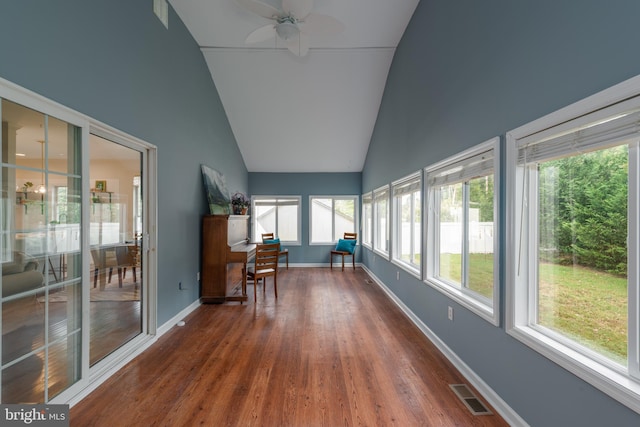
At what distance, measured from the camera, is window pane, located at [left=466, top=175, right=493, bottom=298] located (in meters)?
2.21

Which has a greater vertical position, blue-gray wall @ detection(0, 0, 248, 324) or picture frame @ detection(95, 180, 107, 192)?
blue-gray wall @ detection(0, 0, 248, 324)

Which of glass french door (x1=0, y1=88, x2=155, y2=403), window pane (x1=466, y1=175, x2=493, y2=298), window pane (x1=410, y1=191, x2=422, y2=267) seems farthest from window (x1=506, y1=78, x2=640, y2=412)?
glass french door (x1=0, y1=88, x2=155, y2=403)

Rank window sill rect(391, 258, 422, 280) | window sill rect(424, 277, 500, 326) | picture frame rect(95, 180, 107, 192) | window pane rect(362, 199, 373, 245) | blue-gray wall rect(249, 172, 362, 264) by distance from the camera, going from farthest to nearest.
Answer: blue-gray wall rect(249, 172, 362, 264)
window pane rect(362, 199, 373, 245)
window sill rect(391, 258, 422, 280)
picture frame rect(95, 180, 107, 192)
window sill rect(424, 277, 500, 326)

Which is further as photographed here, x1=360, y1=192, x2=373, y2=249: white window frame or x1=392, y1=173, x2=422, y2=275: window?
x1=360, y1=192, x2=373, y2=249: white window frame

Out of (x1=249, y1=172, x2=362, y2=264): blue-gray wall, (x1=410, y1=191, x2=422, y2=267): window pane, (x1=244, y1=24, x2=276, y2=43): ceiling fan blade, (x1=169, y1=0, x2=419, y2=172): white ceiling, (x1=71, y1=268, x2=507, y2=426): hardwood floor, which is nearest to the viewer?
(x1=71, y1=268, x2=507, y2=426): hardwood floor

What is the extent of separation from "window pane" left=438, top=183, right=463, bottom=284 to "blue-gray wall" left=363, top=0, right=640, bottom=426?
292 millimetres

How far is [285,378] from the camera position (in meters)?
2.25

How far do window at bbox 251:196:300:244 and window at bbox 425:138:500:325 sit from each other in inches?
183

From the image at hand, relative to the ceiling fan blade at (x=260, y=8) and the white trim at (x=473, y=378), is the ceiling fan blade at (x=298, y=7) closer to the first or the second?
the ceiling fan blade at (x=260, y=8)

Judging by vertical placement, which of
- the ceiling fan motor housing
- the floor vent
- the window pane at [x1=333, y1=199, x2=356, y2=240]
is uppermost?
the ceiling fan motor housing

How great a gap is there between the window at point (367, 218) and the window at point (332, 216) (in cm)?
32

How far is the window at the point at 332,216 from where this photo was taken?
737 centimetres

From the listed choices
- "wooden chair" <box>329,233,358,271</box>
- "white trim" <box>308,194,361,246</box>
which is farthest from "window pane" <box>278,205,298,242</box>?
"wooden chair" <box>329,233,358,271</box>
